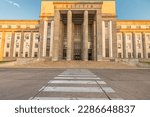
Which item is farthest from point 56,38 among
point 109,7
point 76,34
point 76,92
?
point 76,92

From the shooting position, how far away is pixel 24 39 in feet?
194

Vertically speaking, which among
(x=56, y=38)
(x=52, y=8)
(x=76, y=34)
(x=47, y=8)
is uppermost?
(x=47, y=8)

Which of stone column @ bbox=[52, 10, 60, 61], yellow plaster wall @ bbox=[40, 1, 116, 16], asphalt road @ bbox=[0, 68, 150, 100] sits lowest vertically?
asphalt road @ bbox=[0, 68, 150, 100]

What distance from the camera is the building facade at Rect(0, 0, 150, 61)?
150ft

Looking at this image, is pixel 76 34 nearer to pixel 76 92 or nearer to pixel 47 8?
pixel 47 8

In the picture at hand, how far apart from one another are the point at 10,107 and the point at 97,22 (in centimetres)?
4431

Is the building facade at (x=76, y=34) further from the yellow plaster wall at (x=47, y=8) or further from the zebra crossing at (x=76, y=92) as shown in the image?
the zebra crossing at (x=76, y=92)

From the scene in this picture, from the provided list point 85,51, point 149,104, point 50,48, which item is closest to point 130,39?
point 85,51

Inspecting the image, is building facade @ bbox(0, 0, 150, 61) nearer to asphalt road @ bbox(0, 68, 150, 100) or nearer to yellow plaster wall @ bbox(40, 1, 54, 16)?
yellow plaster wall @ bbox(40, 1, 54, 16)

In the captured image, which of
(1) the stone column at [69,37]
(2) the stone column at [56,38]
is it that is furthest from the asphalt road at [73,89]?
(2) the stone column at [56,38]

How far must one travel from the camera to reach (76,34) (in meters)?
52.4

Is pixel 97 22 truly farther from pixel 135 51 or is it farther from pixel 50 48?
pixel 135 51

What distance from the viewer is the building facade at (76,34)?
4572cm

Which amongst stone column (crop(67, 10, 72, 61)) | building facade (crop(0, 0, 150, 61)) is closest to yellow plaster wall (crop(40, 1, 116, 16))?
building facade (crop(0, 0, 150, 61))
